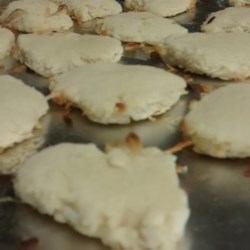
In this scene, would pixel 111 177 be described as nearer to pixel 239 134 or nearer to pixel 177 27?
pixel 239 134

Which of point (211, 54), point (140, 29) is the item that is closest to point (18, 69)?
point (140, 29)

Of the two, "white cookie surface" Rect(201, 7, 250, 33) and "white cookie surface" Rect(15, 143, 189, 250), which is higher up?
"white cookie surface" Rect(15, 143, 189, 250)

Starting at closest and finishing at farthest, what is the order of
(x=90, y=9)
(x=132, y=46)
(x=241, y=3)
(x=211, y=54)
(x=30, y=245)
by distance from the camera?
(x=30, y=245) → (x=211, y=54) → (x=132, y=46) → (x=90, y=9) → (x=241, y=3)

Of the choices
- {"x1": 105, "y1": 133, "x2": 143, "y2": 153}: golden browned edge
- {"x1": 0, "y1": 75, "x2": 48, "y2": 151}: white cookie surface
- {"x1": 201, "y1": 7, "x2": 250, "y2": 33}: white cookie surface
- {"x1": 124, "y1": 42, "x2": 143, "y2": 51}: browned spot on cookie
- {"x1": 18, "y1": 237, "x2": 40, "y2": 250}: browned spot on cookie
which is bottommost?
{"x1": 124, "y1": 42, "x2": 143, "y2": 51}: browned spot on cookie

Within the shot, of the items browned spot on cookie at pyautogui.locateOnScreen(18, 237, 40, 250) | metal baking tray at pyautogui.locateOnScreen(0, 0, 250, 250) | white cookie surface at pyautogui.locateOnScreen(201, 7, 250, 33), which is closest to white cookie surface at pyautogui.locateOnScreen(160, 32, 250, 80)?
metal baking tray at pyautogui.locateOnScreen(0, 0, 250, 250)

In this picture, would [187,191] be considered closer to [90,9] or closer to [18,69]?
[18,69]

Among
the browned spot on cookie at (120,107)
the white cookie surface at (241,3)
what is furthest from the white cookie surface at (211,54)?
the white cookie surface at (241,3)

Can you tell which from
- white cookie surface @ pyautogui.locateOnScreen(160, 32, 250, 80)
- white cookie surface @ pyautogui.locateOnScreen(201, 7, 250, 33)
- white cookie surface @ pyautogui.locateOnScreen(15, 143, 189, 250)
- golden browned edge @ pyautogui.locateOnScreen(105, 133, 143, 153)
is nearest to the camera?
white cookie surface @ pyautogui.locateOnScreen(15, 143, 189, 250)

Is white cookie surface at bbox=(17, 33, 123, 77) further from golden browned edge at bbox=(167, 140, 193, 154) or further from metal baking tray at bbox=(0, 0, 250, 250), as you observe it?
golden browned edge at bbox=(167, 140, 193, 154)
